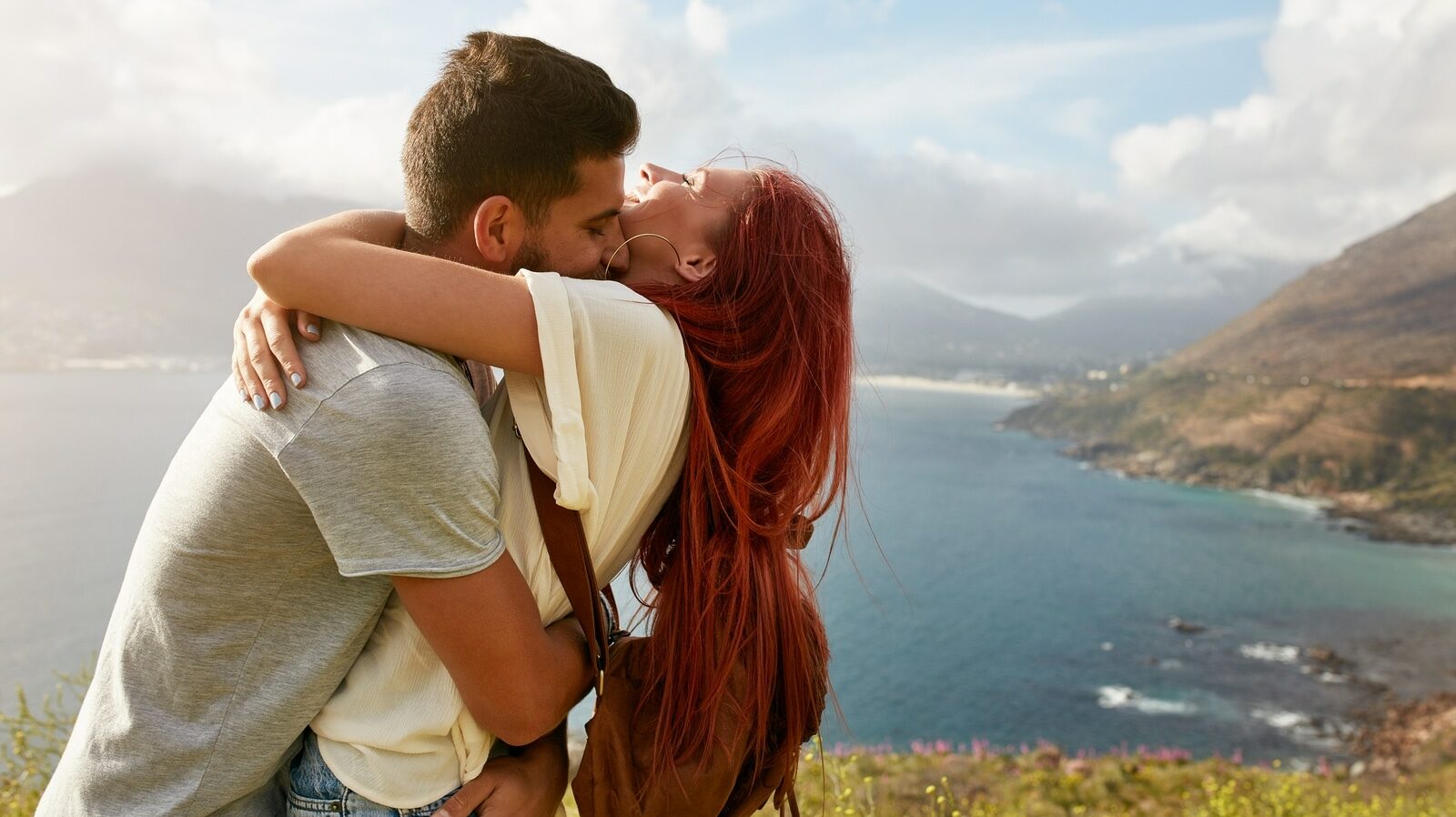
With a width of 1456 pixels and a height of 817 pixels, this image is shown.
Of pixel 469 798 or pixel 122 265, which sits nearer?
pixel 469 798

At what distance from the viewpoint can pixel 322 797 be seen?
1464 millimetres

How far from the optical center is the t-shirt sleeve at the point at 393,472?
49.6 inches

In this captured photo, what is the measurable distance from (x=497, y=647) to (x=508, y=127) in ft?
2.80

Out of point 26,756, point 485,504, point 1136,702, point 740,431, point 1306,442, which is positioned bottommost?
point 1136,702

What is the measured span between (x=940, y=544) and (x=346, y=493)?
59600 mm

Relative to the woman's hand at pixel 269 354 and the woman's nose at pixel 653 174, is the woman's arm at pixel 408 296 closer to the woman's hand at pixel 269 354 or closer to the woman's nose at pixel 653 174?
the woman's hand at pixel 269 354

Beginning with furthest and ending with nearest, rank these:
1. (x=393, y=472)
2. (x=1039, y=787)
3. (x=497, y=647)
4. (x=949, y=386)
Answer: (x=949, y=386), (x=1039, y=787), (x=497, y=647), (x=393, y=472)

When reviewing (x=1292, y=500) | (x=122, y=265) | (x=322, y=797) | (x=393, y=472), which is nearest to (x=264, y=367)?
(x=393, y=472)

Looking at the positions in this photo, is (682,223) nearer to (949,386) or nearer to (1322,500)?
(1322,500)

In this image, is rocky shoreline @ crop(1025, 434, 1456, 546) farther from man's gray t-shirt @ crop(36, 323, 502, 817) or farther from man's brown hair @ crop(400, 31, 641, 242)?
man's gray t-shirt @ crop(36, 323, 502, 817)

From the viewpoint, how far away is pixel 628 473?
1590 mm

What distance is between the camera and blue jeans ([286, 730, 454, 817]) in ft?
4.76

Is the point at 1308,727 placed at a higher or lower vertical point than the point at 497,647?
lower

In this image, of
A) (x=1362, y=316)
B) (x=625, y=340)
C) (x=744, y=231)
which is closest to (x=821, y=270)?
(x=744, y=231)
